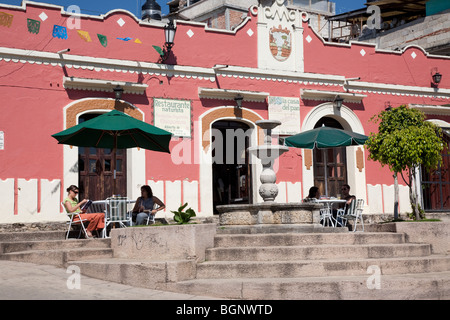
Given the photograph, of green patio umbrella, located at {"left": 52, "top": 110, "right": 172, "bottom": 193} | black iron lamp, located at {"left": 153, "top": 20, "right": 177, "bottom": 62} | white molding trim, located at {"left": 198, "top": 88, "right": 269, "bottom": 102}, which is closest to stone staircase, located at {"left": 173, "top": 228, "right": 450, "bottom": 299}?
green patio umbrella, located at {"left": 52, "top": 110, "right": 172, "bottom": 193}

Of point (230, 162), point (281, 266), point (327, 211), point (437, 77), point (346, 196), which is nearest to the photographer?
point (281, 266)

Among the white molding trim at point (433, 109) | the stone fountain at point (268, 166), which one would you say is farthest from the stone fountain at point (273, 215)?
the white molding trim at point (433, 109)

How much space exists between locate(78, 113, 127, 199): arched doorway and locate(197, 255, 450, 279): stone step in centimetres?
552

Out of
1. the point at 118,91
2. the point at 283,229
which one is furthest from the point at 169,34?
the point at 283,229

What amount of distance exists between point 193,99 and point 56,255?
628 cm

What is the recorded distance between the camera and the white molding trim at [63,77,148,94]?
1287cm

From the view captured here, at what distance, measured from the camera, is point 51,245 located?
382 inches

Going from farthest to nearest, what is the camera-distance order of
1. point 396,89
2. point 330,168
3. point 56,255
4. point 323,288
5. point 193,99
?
point 396,89
point 330,168
point 193,99
point 56,255
point 323,288

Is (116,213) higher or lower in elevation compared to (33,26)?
lower

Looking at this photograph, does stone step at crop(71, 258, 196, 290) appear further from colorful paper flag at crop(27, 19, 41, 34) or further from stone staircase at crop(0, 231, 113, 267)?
colorful paper flag at crop(27, 19, 41, 34)

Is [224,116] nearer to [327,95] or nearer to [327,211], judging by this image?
[327,95]

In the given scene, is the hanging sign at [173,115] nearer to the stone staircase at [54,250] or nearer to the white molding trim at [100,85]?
the white molding trim at [100,85]

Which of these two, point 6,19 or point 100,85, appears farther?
point 100,85

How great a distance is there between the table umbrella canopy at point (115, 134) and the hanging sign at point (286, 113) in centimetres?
453
